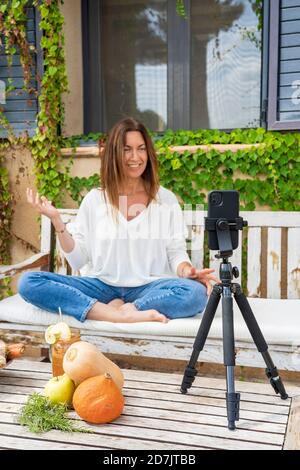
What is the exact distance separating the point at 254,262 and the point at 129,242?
0.77 metres

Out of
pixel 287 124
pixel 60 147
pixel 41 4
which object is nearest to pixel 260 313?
pixel 287 124

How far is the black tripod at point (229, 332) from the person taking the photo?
1467mm

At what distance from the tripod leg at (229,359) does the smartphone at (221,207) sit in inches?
7.2

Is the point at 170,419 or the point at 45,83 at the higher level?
the point at 45,83

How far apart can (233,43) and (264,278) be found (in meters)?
1.85

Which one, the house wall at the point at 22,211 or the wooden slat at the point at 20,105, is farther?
the house wall at the point at 22,211

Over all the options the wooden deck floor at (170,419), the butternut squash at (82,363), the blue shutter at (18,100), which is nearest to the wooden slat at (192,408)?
the wooden deck floor at (170,419)

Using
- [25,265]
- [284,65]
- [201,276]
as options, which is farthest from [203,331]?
[284,65]

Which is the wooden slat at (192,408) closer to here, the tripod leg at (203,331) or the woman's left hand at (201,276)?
the tripod leg at (203,331)

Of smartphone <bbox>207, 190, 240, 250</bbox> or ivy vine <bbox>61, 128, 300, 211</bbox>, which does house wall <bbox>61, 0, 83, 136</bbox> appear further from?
smartphone <bbox>207, 190, 240, 250</bbox>

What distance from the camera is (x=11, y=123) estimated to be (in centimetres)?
342

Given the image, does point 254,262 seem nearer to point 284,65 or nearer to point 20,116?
point 284,65

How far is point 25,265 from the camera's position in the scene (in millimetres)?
2822
